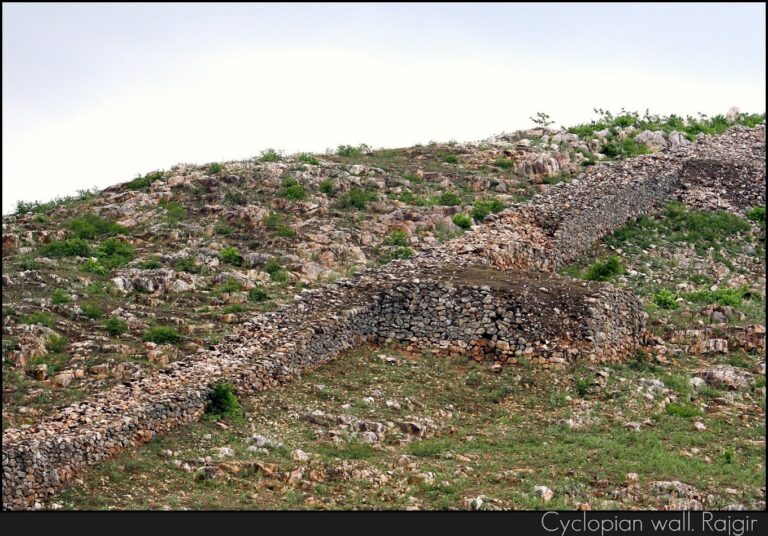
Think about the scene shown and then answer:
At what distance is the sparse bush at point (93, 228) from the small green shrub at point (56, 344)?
8.56 m

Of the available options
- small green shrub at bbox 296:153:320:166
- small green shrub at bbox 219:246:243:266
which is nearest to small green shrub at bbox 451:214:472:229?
small green shrub at bbox 296:153:320:166

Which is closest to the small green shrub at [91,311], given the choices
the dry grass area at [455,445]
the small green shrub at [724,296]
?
the dry grass area at [455,445]

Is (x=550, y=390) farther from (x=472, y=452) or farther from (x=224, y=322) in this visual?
(x=224, y=322)

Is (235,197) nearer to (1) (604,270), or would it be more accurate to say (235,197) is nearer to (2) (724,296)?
(1) (604,270)

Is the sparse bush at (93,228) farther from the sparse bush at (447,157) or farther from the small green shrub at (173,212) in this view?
the sparse bush at (447,157)

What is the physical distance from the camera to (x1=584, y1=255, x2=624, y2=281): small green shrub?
36000 millimetres

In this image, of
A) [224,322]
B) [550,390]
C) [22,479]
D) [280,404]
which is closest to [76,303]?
[224,322]

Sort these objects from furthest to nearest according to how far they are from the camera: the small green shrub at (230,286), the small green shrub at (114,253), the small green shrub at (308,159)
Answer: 1. the small green shrub at (308,159)
2. the small green shrub at (114,253)
3. the small green shrub at (230,286)

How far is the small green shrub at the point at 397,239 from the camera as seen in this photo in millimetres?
35625

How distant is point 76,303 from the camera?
29.9 metres

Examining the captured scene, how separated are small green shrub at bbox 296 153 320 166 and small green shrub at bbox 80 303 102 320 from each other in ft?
41.6

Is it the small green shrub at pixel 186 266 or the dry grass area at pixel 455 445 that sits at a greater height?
the small green shrub at pixel 186 266

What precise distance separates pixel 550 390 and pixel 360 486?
7.08 m

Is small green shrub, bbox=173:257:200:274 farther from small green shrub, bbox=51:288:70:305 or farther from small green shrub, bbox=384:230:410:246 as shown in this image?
small green shrub, bbox=384:230:410:246
